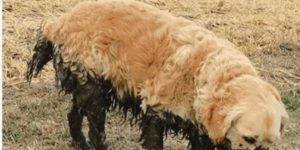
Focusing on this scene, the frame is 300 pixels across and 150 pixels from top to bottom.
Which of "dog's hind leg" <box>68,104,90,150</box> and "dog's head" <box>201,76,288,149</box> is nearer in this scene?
"dog's head" <box>201,76,288,149</box>

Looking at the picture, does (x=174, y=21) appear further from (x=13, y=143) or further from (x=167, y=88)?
(x=13, y=143)

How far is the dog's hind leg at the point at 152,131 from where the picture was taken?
5.93 metres

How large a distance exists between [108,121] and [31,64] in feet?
3.82

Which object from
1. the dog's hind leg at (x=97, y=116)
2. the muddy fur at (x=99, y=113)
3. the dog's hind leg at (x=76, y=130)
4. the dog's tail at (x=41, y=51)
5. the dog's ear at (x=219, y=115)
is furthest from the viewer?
the dog's hind leg at (x=76, y=130)

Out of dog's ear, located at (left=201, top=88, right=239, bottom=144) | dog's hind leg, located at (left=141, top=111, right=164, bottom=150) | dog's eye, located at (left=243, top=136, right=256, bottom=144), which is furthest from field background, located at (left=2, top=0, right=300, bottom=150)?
dog's eye, located at (left=243, top=136, right=256, bottom=144)

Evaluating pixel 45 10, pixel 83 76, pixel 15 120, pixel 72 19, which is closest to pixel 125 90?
pixel 83 76

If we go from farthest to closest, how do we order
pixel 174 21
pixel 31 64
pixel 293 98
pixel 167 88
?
1. pixel 293 98
2. pixel 31 64
3. pixel 174 21
4. pixel 167 88

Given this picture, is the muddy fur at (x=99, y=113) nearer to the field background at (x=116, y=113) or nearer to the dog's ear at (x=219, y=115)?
the dog's ear at (x=219, y=115)

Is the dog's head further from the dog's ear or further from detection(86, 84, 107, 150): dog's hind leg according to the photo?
detection(86, 84, 107, 150): dog's hind leg


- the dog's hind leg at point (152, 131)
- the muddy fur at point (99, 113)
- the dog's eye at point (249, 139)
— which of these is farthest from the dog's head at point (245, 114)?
the dog's hind leg at point (152, 131)

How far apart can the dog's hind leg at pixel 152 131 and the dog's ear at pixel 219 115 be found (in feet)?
2.20

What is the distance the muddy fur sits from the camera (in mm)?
5891

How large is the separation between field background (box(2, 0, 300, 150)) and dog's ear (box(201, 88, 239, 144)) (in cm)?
201

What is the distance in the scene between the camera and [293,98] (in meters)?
8.68
